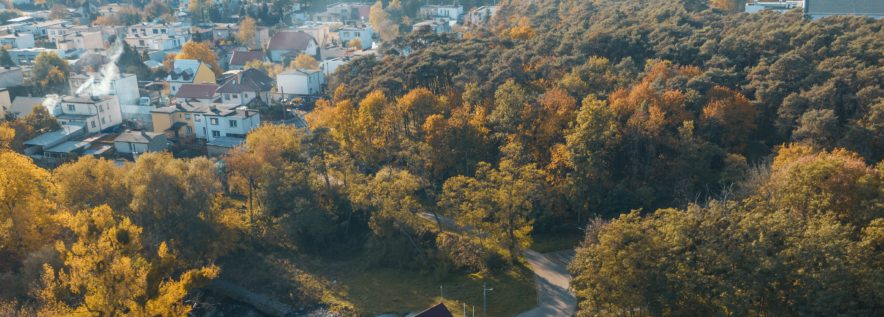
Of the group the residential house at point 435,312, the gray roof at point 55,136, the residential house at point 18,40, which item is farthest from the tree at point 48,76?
the residential house at point 435,312

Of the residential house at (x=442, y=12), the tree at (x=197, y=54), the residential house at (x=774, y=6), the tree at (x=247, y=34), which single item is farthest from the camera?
the residential house at (x=442, y=12)

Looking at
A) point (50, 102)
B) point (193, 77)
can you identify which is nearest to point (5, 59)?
point (193, 77)

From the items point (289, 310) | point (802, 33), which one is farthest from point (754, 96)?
point (289, 310)

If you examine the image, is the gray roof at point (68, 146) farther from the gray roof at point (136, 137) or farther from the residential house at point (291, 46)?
the residential house at point (291, 46)

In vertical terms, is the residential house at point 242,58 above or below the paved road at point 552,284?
above

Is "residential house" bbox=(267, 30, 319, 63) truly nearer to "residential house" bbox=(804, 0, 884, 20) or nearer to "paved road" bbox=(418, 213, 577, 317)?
"paved road" bbox=(418, 213, 577, 317)

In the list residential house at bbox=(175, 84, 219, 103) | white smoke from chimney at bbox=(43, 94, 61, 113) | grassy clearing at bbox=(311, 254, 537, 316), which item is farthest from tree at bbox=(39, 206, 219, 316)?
residential house at bbox=(175, 84, 219, 103)

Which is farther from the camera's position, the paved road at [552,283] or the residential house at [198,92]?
the residential house at [198,92]
